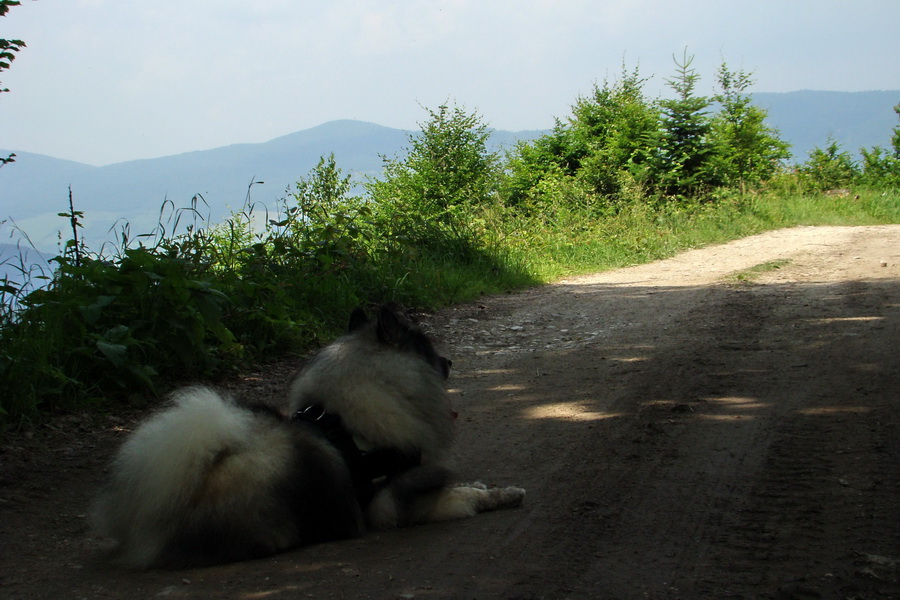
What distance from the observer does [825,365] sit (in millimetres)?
5922

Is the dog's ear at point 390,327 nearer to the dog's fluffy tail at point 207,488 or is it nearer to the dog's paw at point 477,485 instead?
the dog's fluffy tail at point 207,488

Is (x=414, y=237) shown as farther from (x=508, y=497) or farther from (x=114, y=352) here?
(x=508, y=497)

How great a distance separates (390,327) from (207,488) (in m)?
1.17

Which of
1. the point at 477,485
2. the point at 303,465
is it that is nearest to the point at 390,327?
the point at 303,465

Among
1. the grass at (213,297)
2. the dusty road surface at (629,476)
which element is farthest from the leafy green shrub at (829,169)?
the dusty road surface at (629,476)

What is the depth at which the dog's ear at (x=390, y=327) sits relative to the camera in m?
3.66

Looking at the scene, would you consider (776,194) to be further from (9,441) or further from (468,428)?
(9,441)

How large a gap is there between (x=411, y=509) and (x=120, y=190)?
149 m

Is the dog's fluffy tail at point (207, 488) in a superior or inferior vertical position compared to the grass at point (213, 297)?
inferior

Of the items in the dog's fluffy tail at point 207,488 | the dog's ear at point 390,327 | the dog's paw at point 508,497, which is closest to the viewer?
the dog's fluffy tail at point 207,488

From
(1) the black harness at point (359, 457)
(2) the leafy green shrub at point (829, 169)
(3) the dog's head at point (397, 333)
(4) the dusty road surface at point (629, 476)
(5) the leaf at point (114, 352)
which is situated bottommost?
(4) the dusty road surface at point (629, 476)

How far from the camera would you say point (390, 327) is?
Result: 3.75 m

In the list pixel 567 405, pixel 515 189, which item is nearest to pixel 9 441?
pixel 567 405

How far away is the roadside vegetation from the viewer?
5930mm
